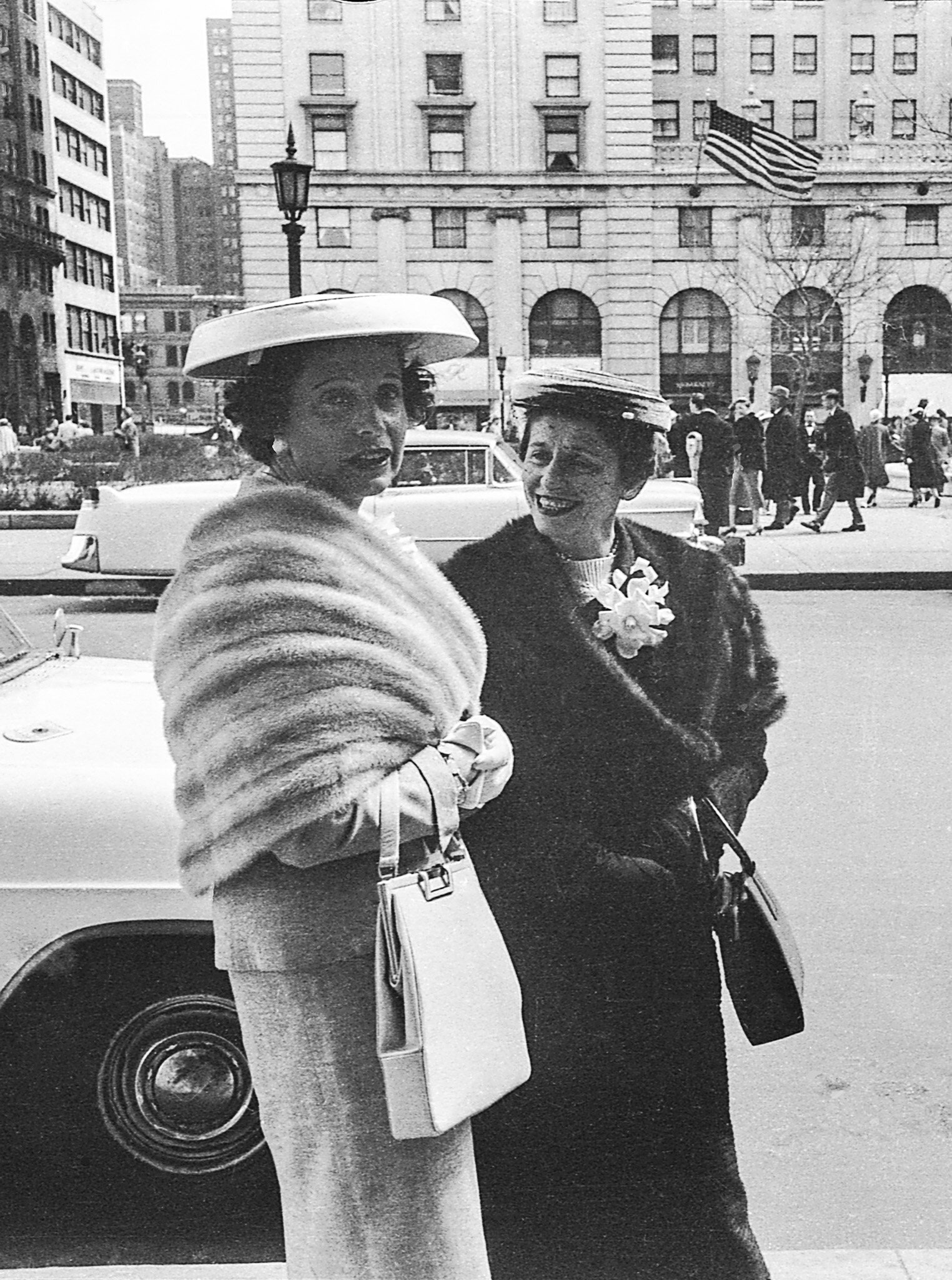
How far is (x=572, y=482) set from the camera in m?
2.18

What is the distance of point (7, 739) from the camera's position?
2.32 m

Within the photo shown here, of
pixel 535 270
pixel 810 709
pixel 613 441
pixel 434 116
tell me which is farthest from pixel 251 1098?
pixel 810 709

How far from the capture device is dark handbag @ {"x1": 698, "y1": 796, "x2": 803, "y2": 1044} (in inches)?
89.8

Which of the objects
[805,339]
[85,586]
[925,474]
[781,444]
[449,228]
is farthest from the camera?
[925,474]

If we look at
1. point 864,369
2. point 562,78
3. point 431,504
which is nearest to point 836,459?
point 864,369

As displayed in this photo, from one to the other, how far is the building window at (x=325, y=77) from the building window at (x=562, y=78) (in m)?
0.38

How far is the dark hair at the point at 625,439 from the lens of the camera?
84.9 inches

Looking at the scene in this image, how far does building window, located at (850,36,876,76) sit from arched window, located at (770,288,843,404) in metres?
0.44

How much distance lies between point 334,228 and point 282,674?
1.10m

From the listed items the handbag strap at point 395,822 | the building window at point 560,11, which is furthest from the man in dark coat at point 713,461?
the handbag strap at point 395,822

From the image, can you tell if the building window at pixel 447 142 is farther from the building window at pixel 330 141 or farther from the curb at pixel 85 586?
the curb at pixel 85 586

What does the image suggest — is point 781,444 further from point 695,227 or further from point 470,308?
point 470,308

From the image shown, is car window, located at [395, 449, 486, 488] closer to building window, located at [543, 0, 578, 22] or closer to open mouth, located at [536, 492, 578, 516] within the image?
open mouth, located at [536, 492, 578, 516]

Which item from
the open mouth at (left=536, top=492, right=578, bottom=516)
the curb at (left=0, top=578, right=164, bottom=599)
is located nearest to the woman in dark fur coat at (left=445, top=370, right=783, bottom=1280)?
the open mouth at (left=536, top=492, right=578, bottom=516)
